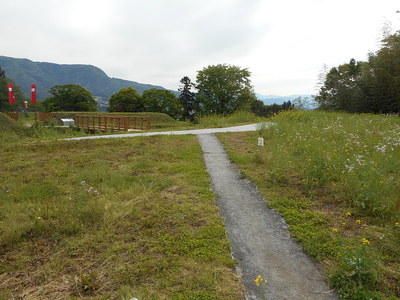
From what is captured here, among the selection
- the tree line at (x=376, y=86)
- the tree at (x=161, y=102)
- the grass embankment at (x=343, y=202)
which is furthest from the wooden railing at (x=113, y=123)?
the tree at (x=161, y=102)

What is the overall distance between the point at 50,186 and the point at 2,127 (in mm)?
12050

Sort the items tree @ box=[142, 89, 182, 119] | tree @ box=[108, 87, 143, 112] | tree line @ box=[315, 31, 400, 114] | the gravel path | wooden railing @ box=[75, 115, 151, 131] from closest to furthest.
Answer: the gravel path, tree line @ box=[315, 31, 400, 114], wooden railing @ box=[75, 115, 151, 131], tree @ box=[108, 87, 143, 112], tree @ box=[142, 89, 182, 119]

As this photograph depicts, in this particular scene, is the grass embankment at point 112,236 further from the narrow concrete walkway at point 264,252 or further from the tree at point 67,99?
the tree at point 67,99

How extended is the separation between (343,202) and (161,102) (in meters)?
47.5

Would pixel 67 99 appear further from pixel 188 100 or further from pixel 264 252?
pixel 264 252

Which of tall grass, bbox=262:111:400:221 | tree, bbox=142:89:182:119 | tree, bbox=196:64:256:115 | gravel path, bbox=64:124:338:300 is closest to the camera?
gravel path, bbox=64:124:338:300

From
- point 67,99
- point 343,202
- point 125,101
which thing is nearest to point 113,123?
point 343,202

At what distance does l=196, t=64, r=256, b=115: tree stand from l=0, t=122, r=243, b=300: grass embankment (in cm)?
3779

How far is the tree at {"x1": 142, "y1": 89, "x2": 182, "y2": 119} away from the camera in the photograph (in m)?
49.7

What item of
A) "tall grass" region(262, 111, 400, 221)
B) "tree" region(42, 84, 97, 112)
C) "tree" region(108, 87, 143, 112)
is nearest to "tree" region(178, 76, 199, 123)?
"tree" region(108, 87, 143, 112)

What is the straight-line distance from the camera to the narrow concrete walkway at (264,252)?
255cm

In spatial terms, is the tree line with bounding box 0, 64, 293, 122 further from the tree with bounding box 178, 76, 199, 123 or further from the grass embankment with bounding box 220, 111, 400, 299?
the grass embankment with bounding box 220, 111, 400, 299

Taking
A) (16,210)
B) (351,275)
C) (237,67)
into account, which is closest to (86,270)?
(16,210)

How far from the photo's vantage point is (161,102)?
49.5 m
